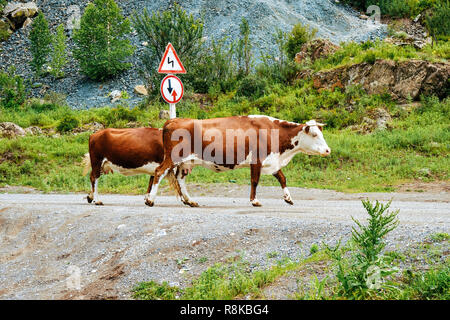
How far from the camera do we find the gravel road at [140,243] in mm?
6090

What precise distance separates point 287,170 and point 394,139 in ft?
12.9

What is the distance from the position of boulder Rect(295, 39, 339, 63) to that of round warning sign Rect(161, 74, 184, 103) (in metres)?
15.5

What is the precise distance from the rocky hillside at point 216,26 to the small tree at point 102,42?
849 mm

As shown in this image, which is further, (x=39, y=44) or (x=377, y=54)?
(x=39, y=44)

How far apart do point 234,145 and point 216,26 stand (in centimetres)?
2968

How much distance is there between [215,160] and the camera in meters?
10.5

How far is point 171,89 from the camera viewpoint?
12508 millimetres

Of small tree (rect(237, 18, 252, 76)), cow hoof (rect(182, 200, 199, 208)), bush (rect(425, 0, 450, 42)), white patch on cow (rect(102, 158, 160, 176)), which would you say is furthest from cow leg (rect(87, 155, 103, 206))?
bush (rect(425, 0, 450, 42))

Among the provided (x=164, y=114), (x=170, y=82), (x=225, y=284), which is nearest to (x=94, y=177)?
(x=170, y=82)

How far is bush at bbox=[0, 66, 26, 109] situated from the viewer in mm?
31109

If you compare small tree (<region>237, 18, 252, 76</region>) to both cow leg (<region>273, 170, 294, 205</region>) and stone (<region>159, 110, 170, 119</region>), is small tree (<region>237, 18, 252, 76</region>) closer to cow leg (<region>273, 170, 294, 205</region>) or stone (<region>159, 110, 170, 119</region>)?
stone (<region>159, 110, 170, 119</region>)

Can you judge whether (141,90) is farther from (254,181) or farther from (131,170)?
(254,181)
